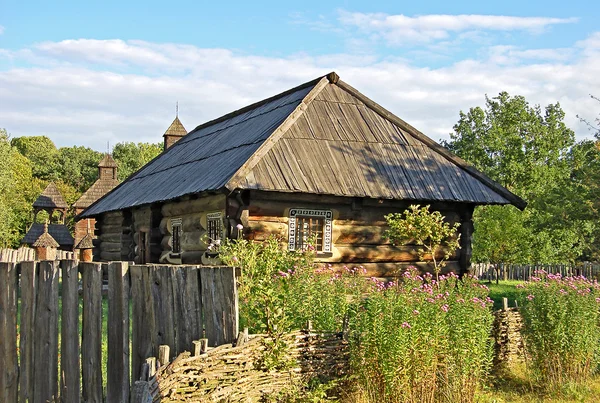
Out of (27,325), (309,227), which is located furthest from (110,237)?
(27,325)

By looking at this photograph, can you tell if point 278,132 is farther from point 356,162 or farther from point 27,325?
point 27,325

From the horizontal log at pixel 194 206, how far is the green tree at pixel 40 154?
49.7 metres

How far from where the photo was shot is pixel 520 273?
36.5m

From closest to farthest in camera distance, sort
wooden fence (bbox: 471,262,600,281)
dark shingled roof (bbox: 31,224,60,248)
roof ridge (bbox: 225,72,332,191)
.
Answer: roof ridge (bbox: 225,72,332,191) → dark shingled roof (bbox: 31,224,60,248) → wooden fence (bbox: 471,262,600,281)

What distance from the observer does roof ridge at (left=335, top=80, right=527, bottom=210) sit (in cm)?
1567

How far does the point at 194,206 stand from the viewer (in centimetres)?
1584

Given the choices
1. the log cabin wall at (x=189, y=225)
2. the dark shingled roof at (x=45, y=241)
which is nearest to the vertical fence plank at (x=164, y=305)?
the log cabin wall at (x=189, y=225)

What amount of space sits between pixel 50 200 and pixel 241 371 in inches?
1552

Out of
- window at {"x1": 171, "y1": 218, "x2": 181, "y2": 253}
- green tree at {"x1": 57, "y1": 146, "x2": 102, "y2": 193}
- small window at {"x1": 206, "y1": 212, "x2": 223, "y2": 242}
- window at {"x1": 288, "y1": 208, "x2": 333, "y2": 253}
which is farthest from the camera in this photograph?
green tree at {"x1": 57, "y1": 146, "x2": 102, "y2": 193}

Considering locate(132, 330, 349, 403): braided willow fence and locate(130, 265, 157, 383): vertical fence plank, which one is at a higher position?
locate(130, 265, 157, 383): vertical fence plank

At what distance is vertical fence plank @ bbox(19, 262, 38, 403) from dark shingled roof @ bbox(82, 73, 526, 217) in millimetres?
6078

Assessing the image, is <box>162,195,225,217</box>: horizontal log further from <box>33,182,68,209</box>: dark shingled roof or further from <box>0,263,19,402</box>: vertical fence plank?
<box>33,182,68,209</box>: dark shingled roof

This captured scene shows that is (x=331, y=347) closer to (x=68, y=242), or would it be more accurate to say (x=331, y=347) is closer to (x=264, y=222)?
(x=264, y=222)

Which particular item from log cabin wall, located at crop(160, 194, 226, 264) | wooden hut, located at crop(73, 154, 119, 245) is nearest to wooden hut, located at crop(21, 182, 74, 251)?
wooden hut, located at crop(73, 154, 119, 245)
